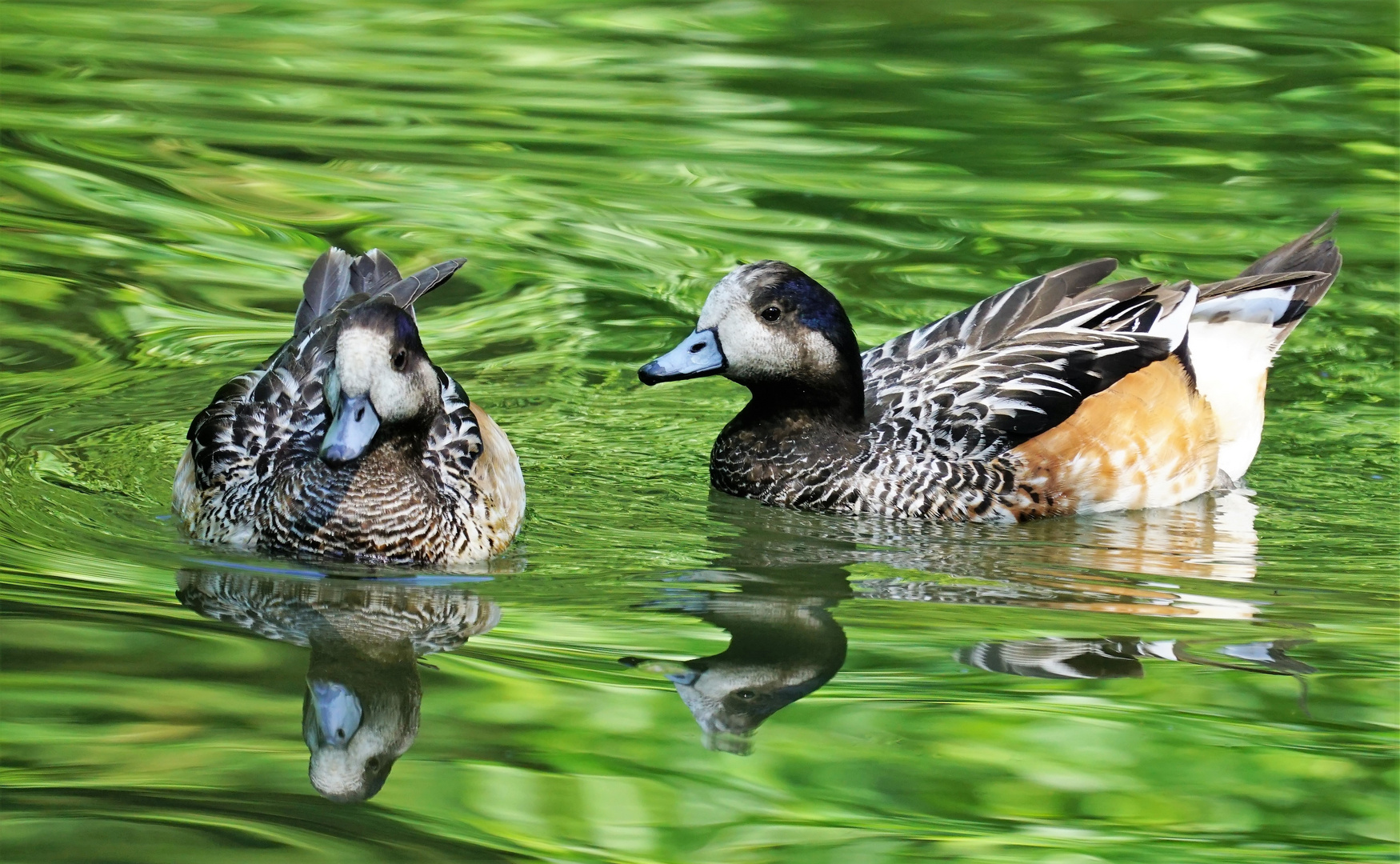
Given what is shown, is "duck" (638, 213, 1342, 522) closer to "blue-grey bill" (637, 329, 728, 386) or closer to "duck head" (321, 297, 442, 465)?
"blue-grey bill" (637, 329, 728, 386)

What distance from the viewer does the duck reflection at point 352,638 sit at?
5426mm

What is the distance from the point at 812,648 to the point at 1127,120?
336 inches

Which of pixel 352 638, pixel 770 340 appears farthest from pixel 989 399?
pixel 352 638

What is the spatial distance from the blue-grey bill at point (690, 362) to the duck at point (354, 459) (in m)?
0.71

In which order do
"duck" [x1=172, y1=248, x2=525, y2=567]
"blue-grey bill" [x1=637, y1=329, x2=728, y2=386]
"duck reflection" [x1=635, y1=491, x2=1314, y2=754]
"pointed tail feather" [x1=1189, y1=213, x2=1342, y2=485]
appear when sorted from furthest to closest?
"pointed tail feather" [x1=1189, y1=213, x2=1342, y2=485], "blue-grey bill" [x1=637, y1=329, x2=728, y2=386], "duck" [x1=172, y1=248, x2=525, y2=567], "duck reflection" [x1=635, y1=491, x2=1314, y2=754]

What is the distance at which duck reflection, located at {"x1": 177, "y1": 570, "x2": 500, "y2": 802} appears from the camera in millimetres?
5426

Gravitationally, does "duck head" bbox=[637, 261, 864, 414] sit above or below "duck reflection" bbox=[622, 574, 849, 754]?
above

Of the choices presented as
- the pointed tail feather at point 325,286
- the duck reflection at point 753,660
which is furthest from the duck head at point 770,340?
the pointed tail feather at point 325,286

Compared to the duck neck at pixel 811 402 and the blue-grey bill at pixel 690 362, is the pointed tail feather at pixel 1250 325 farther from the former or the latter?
the blue-grey bill at pixel 690 362

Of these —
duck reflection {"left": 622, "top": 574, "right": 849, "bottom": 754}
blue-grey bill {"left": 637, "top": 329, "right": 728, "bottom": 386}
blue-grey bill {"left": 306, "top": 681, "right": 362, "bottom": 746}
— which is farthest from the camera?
blue-grey bill {"left": 637, "top": 329, "right": 728, "bottom": 386}

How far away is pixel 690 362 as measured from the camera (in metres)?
8.19

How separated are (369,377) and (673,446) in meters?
2.60

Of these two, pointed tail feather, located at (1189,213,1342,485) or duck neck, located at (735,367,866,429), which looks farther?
pointed tail feather, located at (1189,213,1342,485)

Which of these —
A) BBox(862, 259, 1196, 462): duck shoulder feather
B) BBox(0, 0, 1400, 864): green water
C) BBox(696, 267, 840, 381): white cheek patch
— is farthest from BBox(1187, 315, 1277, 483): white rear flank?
BBox(696, 267, 840, 381): white cheek patch
